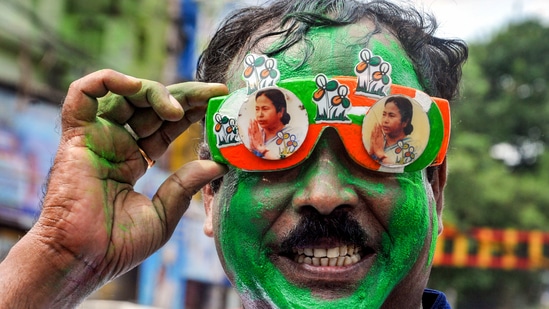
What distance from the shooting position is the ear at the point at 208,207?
8.54 ft

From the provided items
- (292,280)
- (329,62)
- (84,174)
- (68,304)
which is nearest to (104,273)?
(68,304)

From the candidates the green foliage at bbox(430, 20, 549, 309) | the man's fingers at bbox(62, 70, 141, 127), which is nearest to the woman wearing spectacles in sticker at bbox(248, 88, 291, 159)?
the man's fingers at bbox(62, 70, 141, 127)

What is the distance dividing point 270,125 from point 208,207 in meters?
0.62

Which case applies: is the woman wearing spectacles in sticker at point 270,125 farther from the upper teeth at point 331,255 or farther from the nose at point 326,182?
the upper teeth at point 331,255

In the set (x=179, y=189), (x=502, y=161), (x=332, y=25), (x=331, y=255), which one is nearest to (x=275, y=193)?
(x=331, y=255)

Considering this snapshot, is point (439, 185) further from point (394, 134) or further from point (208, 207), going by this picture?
point (208, 207)

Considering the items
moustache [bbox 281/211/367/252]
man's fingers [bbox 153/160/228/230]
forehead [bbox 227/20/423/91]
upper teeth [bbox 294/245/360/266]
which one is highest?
forehead [bbox 227/20/423/91]

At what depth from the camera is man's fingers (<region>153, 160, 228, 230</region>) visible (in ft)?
→ 7.81

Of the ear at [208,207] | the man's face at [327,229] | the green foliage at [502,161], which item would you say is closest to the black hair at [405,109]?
the man's face at [327,229]

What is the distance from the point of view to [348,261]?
7.11 ft

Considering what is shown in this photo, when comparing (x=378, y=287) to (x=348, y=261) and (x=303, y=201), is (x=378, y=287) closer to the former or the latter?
(x=348, y=261)

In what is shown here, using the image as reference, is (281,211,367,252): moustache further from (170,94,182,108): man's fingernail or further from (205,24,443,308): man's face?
(170,94,182,108): man's fingernail

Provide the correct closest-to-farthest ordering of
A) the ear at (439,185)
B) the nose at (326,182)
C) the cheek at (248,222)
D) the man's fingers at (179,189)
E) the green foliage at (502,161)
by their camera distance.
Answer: the nose at (326,182), the cheek at (248,222), the man's fingers at (179,189), the ear at (439,185), the green foliage at (502,161)

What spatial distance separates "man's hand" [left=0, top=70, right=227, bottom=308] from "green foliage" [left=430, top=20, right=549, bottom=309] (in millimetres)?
14726
